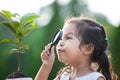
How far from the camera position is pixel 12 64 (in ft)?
35.0

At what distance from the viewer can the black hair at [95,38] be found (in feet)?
5.90

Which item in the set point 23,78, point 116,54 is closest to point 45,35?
point 116,54

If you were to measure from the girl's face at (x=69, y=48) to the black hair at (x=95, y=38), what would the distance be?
3 cm

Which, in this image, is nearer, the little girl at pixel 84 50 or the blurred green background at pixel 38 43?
the little girl at pixel 84 50

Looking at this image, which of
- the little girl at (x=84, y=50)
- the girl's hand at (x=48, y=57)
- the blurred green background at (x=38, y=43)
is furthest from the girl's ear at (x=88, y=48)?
the blurred green background at (x=38, y=43)

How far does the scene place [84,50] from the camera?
5.86 feet

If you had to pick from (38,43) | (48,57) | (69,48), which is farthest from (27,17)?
(38,43)

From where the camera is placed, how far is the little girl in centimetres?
177

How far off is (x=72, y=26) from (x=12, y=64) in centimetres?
897

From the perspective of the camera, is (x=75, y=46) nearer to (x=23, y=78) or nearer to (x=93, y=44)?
(x=93, y=44)

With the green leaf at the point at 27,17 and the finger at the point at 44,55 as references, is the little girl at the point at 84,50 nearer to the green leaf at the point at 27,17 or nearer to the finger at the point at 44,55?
the finger at the point at 44,55

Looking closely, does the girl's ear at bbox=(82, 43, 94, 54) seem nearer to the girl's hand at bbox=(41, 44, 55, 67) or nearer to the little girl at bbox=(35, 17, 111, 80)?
the little girl at bbox=(35, 17, 111, 80)

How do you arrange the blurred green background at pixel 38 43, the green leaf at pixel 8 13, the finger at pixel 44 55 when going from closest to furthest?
the finger at pixel 44 55 → the green leaf at pixel 8 13 → the blurred green background at pixel 38 43

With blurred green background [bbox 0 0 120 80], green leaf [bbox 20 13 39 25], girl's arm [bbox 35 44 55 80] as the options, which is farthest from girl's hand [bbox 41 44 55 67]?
blurred green background [bbox 0 0 120 80]
